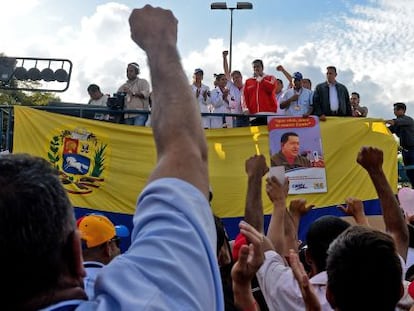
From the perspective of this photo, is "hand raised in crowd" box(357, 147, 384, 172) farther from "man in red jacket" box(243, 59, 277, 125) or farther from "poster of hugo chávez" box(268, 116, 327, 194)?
"man in red jacket" box(243, 59, 277, 125)

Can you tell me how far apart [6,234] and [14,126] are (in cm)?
759

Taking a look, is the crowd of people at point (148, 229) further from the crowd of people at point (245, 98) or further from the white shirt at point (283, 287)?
the crowd of people at point (245, 98)

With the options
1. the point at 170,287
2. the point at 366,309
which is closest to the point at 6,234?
the point at 170,287

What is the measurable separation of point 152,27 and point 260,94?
27.0 feet

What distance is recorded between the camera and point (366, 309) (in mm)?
1830

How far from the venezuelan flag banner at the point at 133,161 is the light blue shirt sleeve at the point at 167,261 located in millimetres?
6882

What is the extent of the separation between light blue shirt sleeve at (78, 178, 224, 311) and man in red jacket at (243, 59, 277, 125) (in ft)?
27.1

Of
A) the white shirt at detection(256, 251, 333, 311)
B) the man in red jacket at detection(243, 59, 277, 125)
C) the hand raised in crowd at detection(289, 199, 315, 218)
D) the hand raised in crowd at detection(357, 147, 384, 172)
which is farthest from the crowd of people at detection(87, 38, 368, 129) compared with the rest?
the white shirt at detection(256, 251, 333, 311)

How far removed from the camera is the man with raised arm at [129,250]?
0.95 meters

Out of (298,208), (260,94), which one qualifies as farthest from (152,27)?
(260,94)

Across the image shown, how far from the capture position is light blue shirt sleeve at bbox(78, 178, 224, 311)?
0.96m

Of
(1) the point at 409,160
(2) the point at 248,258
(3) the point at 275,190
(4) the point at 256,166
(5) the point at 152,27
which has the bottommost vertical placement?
(1) the point at 409,160

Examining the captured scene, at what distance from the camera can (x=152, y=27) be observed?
125cm

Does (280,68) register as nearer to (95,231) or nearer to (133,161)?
(133,161)
